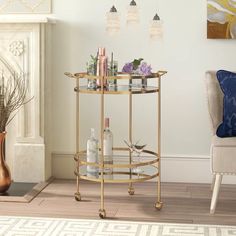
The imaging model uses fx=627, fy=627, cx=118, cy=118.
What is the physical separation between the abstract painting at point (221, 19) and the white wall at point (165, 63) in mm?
62

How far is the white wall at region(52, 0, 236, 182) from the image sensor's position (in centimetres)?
463

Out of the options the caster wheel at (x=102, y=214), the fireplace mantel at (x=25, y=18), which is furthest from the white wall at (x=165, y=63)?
the caster wheel at (x=102, y=214)

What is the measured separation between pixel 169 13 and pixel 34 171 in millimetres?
1547

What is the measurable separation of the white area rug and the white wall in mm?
1131

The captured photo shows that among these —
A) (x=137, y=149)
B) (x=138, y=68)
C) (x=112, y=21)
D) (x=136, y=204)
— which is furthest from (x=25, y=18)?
(x=136, y=204)

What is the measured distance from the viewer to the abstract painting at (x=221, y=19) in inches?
177

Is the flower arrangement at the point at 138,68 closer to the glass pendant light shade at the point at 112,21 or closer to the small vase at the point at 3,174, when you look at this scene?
the glass pendant light shade at the point at 112,21

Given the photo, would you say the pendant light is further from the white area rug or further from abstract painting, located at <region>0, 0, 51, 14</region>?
the white area rug

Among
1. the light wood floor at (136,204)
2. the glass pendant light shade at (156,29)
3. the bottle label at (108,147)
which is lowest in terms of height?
the light wood floor at (136,204)

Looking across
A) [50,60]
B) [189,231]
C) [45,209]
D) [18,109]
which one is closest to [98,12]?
[50,60]

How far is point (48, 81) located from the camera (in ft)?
15.4

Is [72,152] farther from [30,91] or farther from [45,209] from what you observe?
[45,209]

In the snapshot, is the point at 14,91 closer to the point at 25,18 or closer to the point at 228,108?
the point at 25,18

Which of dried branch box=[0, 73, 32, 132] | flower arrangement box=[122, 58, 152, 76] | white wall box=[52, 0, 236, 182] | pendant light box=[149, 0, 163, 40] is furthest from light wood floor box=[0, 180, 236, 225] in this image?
pendant light box=[149, 0, 163, 40]
